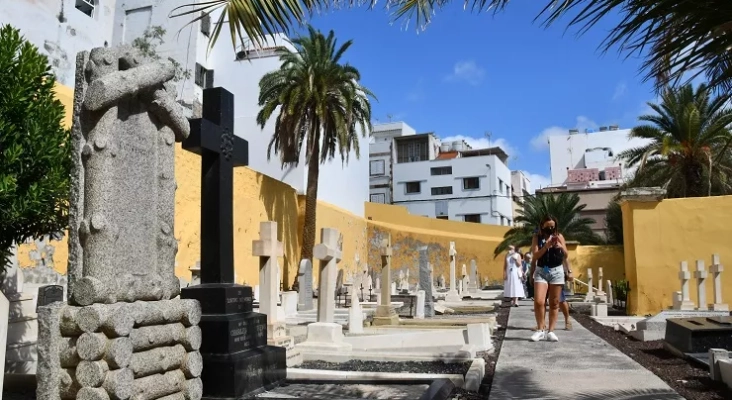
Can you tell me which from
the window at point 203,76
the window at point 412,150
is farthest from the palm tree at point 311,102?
the window at point 412,150

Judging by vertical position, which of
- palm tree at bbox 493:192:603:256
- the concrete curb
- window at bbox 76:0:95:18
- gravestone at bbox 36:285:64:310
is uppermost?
window at bbox 76:0:95:18

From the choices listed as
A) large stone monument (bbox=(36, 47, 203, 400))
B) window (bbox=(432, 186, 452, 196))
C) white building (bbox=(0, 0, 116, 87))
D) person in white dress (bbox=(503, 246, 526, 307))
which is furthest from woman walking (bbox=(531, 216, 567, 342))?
window (bbox=(432, 186, 452, 196))

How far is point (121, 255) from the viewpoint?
13.2 feet

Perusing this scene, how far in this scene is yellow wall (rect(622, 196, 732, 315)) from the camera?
13.4 m

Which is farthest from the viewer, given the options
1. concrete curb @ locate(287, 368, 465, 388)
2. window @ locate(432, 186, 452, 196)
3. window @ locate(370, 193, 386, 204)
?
window @ locate(370, 193, 386, 204)

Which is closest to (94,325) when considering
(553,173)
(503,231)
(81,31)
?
(81,31)

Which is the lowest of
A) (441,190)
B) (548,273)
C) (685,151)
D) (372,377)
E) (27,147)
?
(372,377)

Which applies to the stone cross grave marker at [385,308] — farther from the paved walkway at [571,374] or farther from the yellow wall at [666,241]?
the yellow wall at [666,241]

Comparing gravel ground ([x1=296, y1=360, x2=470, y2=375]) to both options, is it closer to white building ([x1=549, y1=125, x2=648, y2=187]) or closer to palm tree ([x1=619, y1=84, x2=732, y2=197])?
palm tree ([x1=619, y1=84, x2=732, y2=197])

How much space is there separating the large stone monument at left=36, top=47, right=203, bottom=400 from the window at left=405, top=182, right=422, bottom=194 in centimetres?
5114

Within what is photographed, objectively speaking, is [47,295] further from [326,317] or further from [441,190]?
[441,190]

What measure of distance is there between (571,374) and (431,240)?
32.8 metres

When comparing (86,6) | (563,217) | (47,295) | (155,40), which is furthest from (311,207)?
(47,295)

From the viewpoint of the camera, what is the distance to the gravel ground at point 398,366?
6.46m
